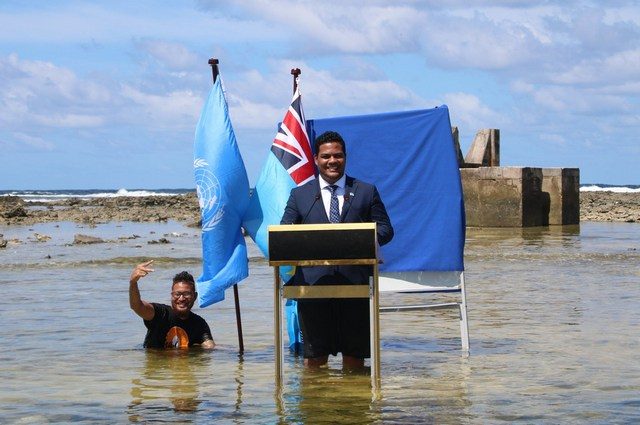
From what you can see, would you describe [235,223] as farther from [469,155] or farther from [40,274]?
[469,155]

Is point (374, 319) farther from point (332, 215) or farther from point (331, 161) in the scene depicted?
point (331, 161)

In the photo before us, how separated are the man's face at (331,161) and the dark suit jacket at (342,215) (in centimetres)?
10

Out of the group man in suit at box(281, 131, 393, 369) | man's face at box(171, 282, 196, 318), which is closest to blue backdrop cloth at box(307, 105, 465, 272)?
man in suit at box(281, 131, 393, 369)

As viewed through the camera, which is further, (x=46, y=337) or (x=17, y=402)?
(x=46, y=337)

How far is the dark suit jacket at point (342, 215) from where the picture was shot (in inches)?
309

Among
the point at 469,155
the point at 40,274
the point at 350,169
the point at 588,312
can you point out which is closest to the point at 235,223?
the point at 350,169

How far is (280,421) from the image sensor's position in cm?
712

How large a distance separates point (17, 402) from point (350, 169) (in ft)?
10.5

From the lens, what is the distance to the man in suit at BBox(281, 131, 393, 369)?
7957 mm

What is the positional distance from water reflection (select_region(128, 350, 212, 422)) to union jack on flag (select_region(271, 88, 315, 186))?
1.70 metres

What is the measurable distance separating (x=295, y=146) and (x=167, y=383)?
206cm

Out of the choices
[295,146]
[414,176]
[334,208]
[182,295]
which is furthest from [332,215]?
[182,295]

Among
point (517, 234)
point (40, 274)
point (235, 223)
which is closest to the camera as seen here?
point (235, 223)

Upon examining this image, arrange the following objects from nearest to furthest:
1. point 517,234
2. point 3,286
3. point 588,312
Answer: point 588,312 < point 3,286 < point 517,234
